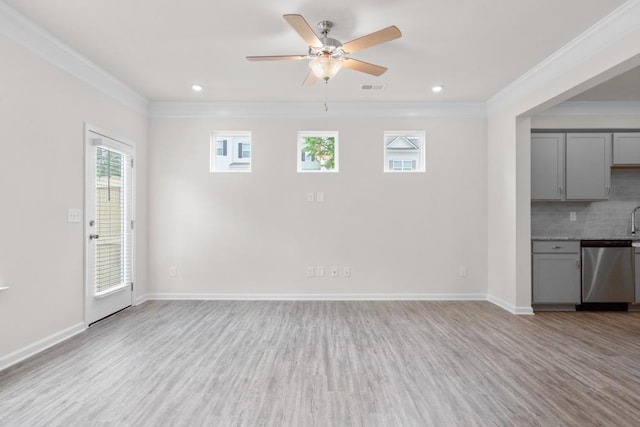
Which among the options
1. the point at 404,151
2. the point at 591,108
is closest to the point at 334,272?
the point at 404,151

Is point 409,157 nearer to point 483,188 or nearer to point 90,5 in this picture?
point 483,188

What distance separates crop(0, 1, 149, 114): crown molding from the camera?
282 centimetres

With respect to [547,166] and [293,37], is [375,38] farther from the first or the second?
[547,166]

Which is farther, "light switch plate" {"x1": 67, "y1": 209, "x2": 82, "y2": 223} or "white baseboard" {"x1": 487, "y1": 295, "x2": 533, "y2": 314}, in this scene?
"white baseboard" {"x1": 487, "y1": 295, "x2": 533, "y2": 314}

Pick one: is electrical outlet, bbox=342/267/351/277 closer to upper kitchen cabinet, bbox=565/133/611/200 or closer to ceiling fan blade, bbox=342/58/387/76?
ceiling fan blade, bbox=342/58/387/76

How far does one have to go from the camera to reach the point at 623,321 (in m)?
4.16

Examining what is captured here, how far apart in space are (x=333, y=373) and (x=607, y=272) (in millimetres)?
4013

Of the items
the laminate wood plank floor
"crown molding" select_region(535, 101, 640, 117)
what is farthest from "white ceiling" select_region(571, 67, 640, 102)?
the laminate wood plank floor

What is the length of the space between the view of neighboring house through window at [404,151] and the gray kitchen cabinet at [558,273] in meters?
1.87

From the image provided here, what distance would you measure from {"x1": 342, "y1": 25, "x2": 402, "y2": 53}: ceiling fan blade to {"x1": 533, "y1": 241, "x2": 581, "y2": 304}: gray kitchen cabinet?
11.1ft

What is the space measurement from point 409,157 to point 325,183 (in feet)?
4.25

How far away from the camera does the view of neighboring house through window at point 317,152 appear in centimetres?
519

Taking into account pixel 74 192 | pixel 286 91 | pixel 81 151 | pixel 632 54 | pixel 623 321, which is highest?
pixel 286 91

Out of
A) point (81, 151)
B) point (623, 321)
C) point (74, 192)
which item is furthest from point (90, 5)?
point (623, 321)
